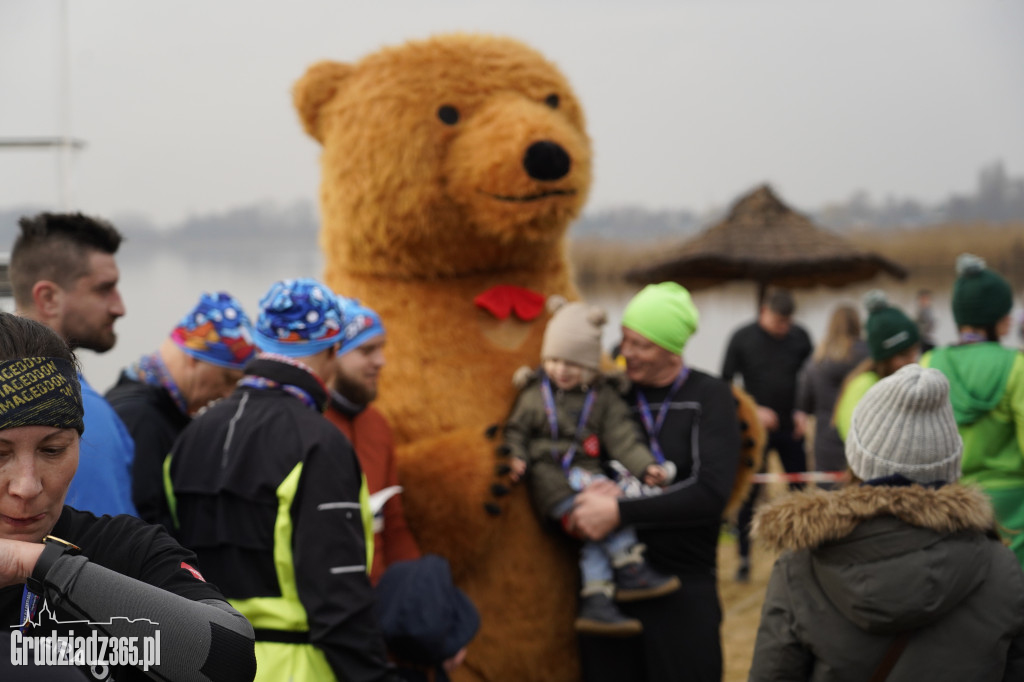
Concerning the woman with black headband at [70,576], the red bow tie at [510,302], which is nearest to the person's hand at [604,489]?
the red bow tie at [510,302]

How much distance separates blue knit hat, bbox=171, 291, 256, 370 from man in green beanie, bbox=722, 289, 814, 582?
4299mm

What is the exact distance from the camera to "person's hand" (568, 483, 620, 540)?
3.03 m

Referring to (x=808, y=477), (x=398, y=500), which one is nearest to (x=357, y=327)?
(x=398, y=500)

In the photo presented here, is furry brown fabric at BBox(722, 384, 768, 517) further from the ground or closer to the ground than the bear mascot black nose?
closer to the ground

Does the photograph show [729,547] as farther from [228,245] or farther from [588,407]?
[588,407]

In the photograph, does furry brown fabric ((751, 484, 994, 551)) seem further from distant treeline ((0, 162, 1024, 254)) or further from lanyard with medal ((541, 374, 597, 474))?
distant treeline ((0, 162, 1024, 254))

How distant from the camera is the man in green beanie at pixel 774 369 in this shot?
6504mm

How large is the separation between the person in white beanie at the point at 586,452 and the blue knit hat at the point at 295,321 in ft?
3.46

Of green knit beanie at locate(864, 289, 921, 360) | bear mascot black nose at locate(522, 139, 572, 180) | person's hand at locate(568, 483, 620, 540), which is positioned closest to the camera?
person's hand at locate(568, 483, 620, 540)

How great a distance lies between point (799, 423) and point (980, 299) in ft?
10.2

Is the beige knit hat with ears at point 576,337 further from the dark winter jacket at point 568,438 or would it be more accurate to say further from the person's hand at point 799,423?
the person's hand at point 799,423

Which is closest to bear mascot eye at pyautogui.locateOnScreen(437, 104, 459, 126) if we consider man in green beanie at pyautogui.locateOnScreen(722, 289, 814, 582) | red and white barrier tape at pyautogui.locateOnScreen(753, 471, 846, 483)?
red and white barrier tape at pyautogui.locateOnScreen(753, 471, 846, 483)

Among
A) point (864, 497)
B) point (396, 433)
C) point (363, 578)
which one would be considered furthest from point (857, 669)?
point (396, 433)

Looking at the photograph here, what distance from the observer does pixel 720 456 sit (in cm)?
313
